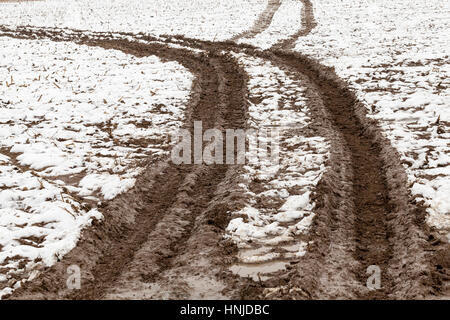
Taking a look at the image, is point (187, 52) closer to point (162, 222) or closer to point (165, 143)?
point (165, 143)

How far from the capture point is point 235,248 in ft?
20.7

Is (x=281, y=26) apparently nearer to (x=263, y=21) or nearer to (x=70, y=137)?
(x=263, y=21)

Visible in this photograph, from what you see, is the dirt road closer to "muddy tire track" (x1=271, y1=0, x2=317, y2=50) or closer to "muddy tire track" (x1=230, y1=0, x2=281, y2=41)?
"muddy tire track" (x1=271, y1=0, x2=317, y2=50)

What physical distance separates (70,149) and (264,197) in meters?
5.19

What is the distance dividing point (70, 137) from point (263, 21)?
2298 centimetres

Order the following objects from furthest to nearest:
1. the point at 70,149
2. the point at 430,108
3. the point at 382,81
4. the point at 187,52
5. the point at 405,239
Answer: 1. the point at 187,52
2. the point at 382,81
3. the point at 430,108
4. the point at 70,149
5. the point at 405,239

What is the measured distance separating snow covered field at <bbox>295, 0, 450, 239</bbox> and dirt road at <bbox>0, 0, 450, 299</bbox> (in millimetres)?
484

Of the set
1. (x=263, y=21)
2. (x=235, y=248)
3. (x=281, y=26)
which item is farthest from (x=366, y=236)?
(x=263, y=21)

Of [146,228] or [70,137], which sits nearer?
[146,228]

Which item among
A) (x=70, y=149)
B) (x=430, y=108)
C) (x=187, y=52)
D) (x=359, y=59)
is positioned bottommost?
(x=70, y=149)

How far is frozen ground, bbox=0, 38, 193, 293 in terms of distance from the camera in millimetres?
6941
